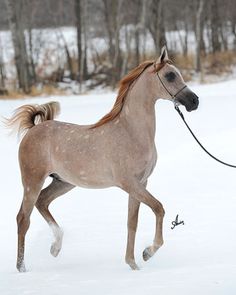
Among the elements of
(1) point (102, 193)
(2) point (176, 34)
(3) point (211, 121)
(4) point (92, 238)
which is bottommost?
(2) point (176, 34)

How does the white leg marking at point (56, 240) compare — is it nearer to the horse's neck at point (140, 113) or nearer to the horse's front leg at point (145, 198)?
the horse's front leg at point (145, 198)

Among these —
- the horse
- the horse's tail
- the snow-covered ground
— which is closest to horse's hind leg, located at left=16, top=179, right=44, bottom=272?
the horse

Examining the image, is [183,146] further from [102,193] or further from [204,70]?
[204,70]

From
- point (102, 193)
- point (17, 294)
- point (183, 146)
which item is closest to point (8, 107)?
point (183, 146)

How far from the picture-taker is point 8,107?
16859 mm

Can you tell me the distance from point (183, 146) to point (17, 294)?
6799 millimetres

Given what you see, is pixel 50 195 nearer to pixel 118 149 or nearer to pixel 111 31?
pixel 118 149

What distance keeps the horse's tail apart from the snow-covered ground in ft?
3.70

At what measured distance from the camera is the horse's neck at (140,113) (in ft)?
17.1

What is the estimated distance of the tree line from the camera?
2575cm

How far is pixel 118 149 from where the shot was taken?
16.9 ft

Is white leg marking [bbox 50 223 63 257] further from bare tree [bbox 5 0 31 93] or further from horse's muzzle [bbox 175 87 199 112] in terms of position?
bare tree [bbox 5 0 31 93]

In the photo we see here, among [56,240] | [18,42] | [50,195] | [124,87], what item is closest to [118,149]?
[124,87]

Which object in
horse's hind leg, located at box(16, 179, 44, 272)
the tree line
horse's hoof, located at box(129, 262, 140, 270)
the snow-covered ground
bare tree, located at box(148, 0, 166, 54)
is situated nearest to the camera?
the snow-covered ground
